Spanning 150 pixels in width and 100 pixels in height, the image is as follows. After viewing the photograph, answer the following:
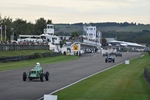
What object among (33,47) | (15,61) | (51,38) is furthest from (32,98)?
(51,38)

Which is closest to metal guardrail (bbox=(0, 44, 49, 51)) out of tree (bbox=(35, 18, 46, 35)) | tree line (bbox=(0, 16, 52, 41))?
tree line (bbox=(0, 16, 52, 41))

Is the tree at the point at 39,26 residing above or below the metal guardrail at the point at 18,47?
above

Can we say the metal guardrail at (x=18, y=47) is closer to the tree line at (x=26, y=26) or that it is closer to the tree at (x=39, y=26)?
the tree line at (x=26, y=26)

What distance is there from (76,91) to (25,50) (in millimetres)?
59211

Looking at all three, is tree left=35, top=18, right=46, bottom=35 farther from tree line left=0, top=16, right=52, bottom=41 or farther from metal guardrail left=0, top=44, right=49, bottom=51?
metal guardrail left=0, top=44, right=49, bottom=51

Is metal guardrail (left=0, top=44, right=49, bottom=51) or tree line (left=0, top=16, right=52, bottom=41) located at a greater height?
tree line (left=0, top=16, right=52, bottom=41)

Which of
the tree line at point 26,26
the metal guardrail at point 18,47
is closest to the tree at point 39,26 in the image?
the tree line at point 26,26

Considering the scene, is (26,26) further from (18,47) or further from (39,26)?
(18,47)

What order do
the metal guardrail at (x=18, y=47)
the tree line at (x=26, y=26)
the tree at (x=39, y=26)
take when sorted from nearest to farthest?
the metal guardrail at (x=18, y=47) < the tree line at (x=26, y=26) < the tree at (x=39, y=26)

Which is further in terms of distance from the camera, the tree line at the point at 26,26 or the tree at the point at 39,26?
the tree at the point at 39,26

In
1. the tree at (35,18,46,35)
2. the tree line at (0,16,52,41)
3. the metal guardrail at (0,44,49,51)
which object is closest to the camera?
the metal guardrail at (0,44,49,51)

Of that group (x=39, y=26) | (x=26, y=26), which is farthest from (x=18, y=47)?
(x=39, y=26)

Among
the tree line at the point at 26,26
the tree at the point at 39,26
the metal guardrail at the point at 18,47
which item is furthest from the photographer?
the tree at the point at 39,26

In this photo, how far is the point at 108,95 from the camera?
73.2 feet
